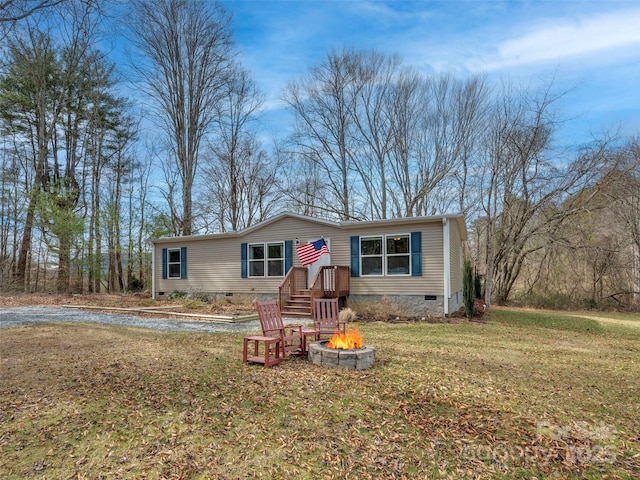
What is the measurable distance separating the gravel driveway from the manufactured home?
2.11 metres

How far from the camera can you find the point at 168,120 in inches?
810

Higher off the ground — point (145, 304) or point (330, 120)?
point (330, 120)

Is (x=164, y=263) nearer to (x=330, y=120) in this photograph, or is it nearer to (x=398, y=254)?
(x=398, y=254)

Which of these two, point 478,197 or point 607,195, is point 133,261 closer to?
point 478,197

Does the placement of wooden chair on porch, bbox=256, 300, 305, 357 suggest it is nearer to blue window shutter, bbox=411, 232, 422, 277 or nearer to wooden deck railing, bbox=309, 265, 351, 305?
wooden deck railing, bbox=309, 265, 351, 305

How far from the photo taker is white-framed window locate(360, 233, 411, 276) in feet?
37.9

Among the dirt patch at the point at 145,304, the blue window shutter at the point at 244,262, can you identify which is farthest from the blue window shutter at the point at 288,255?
the dirt patch at the point at 145,304

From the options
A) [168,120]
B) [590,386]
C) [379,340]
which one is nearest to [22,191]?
[168,120]

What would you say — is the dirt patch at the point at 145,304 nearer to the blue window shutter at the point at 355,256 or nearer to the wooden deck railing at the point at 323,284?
the wooden deck railing at the point at 323,284

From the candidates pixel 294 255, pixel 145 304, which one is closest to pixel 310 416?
pixel 294 255

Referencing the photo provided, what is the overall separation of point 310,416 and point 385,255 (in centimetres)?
846

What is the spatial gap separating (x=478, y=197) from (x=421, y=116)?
17.4ft

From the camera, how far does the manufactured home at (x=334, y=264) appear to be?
11.1 meters

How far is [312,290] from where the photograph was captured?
11156mm
